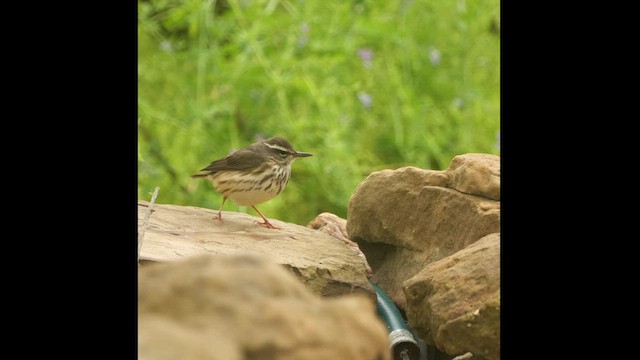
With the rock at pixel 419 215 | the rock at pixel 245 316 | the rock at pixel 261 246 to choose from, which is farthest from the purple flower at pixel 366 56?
the rock at pixel 245 316

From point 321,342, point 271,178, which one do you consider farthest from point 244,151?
point 321,342

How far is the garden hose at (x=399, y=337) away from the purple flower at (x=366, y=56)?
3.22 m

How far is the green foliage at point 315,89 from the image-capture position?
5.43 meters

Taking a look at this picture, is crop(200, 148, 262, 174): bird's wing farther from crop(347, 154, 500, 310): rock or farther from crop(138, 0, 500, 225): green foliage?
crop(138, 0, 500, 225): green foliage

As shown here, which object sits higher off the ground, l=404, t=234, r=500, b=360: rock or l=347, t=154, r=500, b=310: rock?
l=347, t=154, r=500, b=310: rock

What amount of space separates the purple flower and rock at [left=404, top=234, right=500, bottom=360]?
3414mm

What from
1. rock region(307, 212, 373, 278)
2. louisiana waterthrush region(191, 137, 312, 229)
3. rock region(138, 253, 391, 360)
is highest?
louisiana waterthrush region(191, 137, 312, 229)

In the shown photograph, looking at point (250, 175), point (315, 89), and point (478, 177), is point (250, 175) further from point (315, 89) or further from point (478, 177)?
point (315, 89)

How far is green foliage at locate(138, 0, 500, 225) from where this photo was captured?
214 inches

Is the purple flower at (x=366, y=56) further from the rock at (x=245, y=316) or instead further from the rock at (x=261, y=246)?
the rock at (x=245, y=316)

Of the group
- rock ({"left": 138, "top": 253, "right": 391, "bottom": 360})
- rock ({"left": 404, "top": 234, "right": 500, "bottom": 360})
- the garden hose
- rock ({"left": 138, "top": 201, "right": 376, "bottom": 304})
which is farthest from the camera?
rock ({"left": 138, "top": 201, "right": 376, "bottom": 304})

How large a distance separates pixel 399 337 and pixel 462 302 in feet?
1.08

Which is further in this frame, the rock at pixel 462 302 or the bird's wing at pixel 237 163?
the bird's wing at pixel 237 163

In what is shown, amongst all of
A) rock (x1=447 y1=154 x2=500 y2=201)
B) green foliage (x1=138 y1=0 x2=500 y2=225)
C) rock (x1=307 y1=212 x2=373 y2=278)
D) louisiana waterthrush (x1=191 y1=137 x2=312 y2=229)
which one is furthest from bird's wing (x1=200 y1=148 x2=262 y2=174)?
green foliage (x1=138 y1=0 x2=500 y2=225)
